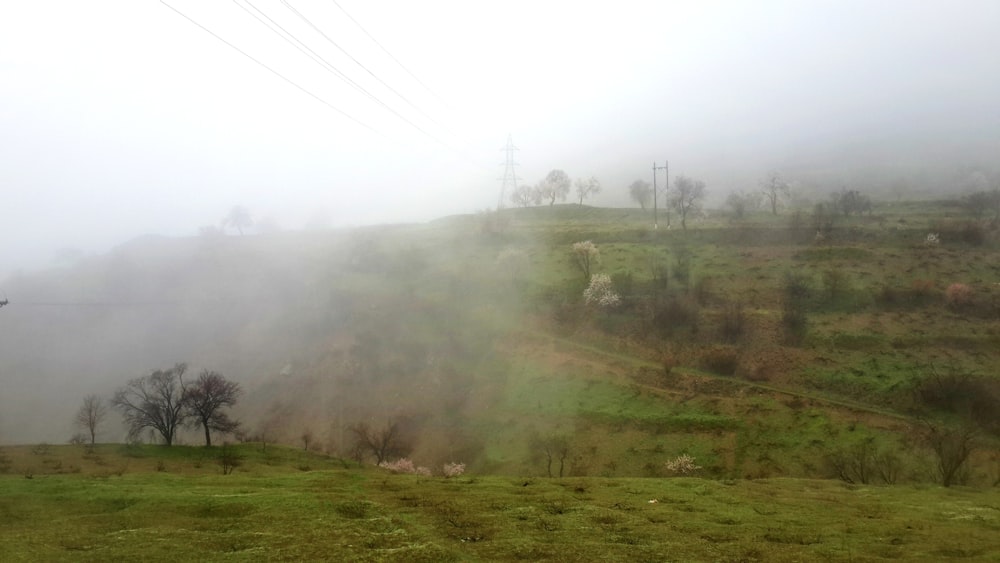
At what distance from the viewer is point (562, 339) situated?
82062 millimetres

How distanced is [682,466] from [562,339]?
29603 millimetres

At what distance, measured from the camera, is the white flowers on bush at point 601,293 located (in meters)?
86.8

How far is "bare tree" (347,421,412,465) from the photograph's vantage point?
63.1 metres

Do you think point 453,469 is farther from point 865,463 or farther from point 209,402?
point 865,463

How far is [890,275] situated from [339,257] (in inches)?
3875

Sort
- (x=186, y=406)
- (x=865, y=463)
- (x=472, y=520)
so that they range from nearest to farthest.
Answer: (x=472, y=520) → (x=865, y=463) → (x=186, y=406)

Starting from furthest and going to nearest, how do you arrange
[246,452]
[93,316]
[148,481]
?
[93,316] < [246,452] < [148,481]

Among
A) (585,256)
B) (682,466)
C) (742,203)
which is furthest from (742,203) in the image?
(682,466)

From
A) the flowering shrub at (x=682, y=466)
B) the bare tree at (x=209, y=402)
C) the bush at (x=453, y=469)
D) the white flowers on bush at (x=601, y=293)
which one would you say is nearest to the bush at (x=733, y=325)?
the white flowers on bush at (x=601, y=293)

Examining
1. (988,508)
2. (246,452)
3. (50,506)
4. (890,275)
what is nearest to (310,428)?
(246,452)

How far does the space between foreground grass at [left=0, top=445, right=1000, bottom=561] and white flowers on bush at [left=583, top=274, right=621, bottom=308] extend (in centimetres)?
5080

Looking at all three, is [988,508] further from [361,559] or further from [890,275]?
[890,275]

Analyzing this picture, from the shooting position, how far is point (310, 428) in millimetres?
75188

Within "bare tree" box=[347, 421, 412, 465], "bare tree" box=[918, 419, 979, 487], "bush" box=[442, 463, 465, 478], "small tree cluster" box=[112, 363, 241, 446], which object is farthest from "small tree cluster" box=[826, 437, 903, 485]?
"small tree cluster" box=[112, 363, 241, 446]
